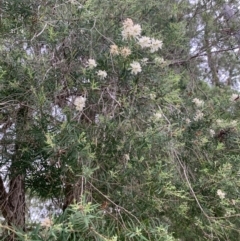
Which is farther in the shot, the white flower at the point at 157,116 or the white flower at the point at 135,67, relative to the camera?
the white flower at the point at 157,116

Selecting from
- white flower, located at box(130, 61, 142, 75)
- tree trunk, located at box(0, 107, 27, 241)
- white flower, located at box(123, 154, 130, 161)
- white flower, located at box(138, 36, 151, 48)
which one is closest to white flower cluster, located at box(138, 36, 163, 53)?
white flower, located at box(138, 36, 151, 48)

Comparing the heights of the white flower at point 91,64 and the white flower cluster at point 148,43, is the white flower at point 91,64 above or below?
below

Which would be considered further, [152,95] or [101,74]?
[152,95]

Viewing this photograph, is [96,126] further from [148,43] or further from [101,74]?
[148,43]

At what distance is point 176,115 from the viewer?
2520mm

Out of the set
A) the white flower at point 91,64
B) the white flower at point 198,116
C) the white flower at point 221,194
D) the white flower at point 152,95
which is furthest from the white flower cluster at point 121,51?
the white flower at point 221,194

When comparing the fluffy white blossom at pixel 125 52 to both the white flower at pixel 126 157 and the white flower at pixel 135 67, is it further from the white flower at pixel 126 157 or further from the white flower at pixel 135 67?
the white flower at pixel 126 157

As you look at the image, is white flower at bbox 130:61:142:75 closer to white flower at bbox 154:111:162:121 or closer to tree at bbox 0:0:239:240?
tree at bbox 0:0:239:240

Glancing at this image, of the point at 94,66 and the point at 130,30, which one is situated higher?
the point at 130,30

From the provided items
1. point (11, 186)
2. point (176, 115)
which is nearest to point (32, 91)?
point (11, 186)

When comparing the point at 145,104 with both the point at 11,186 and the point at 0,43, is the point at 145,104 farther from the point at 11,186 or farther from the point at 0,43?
the point at 11,186

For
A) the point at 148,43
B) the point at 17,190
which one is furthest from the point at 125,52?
the point at 17,190

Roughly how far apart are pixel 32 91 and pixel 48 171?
1.60 feet

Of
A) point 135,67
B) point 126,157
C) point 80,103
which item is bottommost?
point 126,157
